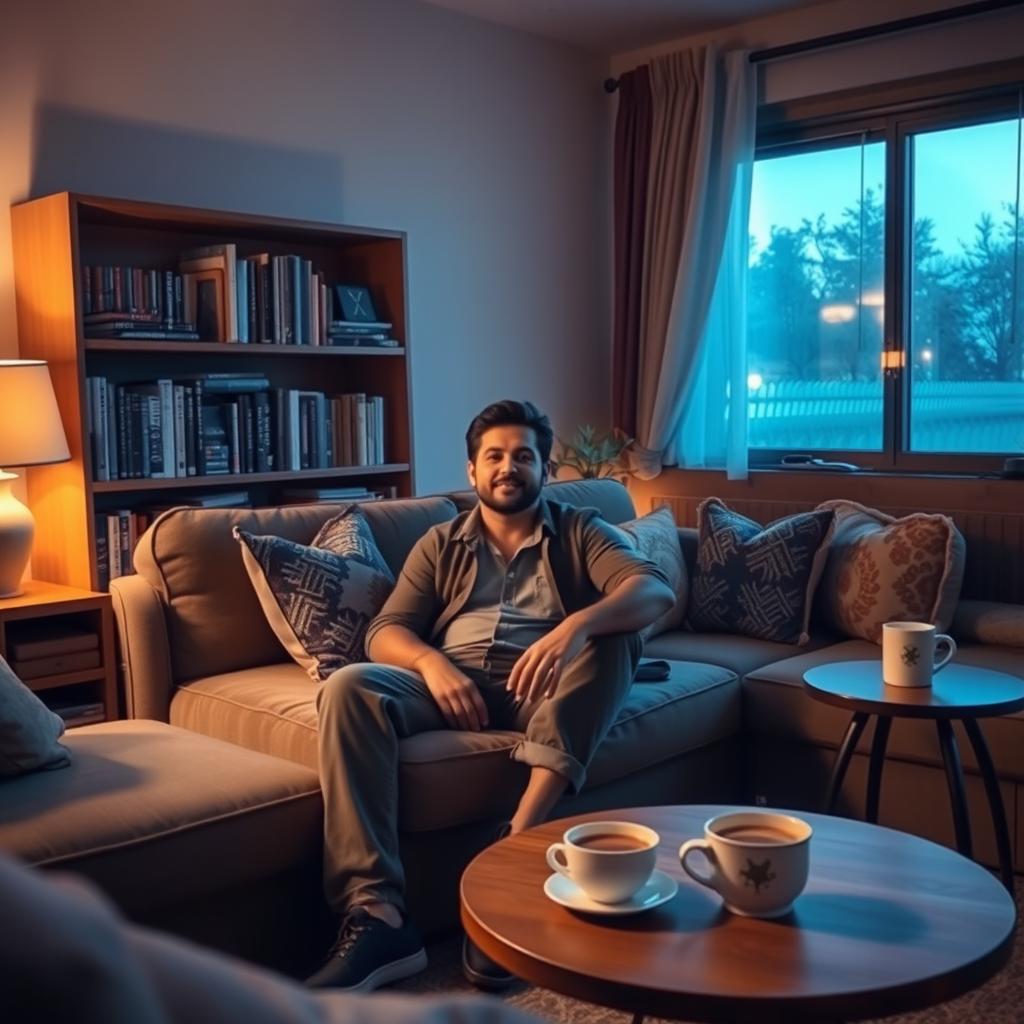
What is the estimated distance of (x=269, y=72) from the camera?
13.1ft

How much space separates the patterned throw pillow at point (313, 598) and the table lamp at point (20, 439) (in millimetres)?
546

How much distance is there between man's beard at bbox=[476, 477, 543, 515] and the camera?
2.86 m

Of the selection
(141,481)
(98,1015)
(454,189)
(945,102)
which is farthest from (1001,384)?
(98,1015)

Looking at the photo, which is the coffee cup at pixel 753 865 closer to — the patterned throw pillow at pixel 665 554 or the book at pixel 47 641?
the book at pixel 47 641

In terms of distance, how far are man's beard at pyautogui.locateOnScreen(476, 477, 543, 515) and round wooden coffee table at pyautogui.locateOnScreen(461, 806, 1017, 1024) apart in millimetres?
1147

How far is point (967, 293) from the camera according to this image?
432cm

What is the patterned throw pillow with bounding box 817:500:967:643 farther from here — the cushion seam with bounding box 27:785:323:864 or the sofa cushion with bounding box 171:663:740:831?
the cushion seam with bounding box 27:785:323:864

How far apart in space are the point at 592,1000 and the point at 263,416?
2552 mm

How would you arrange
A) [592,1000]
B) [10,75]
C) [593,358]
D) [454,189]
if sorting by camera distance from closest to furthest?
1. [592,1000]
2. [10,75]
3. [454,189]
4. [593,358]

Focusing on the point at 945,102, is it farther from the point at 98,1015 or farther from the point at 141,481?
the point at 98,1015

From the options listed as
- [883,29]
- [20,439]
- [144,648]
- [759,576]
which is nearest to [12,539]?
[20,439]

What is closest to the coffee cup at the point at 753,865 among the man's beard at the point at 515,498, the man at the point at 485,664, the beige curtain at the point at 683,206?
the man at the point at 485,664

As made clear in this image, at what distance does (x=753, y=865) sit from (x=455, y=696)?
1134 mm

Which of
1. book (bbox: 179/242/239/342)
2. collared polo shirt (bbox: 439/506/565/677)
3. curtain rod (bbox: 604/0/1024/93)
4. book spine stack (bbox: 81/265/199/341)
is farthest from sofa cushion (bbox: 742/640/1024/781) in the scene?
curtain rod (bbox: 604/0/1024/93)
